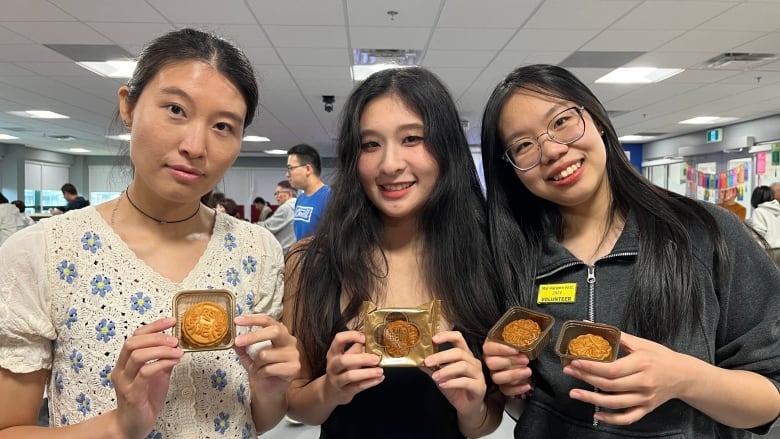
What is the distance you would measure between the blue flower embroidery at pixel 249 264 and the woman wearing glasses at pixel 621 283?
639 millimetres

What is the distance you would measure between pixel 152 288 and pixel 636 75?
832 centimetres

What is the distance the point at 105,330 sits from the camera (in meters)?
1.14

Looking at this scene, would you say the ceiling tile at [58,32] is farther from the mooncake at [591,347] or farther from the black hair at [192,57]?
the mooncake at [591,347]

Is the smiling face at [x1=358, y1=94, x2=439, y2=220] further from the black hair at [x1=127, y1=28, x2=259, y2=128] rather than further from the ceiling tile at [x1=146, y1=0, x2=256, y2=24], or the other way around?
the ceiling tile at [x1=146, y1=0, x2=256, y2=24]

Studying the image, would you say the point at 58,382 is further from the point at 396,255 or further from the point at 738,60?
the point at 738,60

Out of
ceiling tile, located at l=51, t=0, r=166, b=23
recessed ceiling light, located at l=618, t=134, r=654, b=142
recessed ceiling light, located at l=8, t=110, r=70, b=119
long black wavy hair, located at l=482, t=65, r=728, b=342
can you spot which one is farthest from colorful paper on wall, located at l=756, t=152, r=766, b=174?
recessed ceiling light, located at l=8, t=110, r=70, b=119

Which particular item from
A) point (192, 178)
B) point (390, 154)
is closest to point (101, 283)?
point (192, 178)

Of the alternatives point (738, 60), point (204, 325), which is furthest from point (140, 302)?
point (738, 60)

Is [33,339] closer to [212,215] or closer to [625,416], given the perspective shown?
[212,215]

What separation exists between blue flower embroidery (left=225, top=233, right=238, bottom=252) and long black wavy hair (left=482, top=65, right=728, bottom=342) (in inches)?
31.1

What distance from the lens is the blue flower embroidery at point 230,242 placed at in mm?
1353

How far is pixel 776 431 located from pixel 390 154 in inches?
142

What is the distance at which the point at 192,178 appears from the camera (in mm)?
1213

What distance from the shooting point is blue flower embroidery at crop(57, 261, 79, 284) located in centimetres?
114
